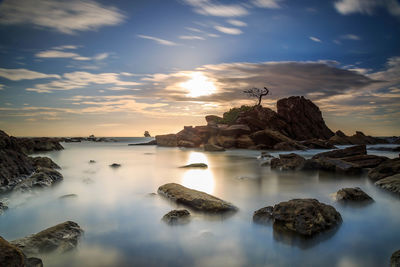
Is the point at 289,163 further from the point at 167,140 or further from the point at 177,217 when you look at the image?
the point at 167,140

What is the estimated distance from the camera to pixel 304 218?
16.0 feet

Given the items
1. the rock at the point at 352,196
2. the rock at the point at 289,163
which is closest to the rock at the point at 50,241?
the rock at the point at 352,196

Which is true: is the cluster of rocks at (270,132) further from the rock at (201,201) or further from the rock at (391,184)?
the rock at (201,201)

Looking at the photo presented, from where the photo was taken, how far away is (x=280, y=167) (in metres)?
14.5

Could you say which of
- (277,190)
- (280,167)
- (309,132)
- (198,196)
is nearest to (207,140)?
(309,132)

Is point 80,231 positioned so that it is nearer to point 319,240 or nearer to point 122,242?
point 122,242

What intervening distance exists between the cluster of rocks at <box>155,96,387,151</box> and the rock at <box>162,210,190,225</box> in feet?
91.1

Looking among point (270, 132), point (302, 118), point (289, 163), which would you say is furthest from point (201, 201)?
point (302, 118)

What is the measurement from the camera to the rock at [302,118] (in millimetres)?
48031

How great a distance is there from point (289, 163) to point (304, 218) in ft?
32.9

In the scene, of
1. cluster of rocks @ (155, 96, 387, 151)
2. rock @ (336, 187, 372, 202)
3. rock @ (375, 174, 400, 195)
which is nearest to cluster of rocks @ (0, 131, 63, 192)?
rock @ (336, 187, 372, 202)

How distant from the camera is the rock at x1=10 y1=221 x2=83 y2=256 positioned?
4086 mm

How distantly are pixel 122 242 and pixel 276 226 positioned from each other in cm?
308

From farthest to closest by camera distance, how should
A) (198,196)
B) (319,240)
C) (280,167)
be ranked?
(280,167) → (198,196) → (319,240)
